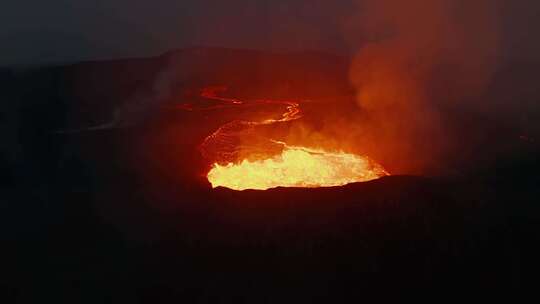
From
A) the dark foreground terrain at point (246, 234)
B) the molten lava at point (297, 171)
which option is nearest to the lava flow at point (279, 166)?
the molten lava at point (297, 171)

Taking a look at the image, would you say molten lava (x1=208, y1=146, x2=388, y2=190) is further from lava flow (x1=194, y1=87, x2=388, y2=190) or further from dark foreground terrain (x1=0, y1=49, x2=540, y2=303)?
dark foreground terrain (x1=0, y1=49, x2=540, y2=303)

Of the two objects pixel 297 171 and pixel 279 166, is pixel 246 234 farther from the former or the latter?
pixel 279 166

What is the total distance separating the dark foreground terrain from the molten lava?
2.72 feet

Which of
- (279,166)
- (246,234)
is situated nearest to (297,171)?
(279,166)

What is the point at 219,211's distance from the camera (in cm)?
1345

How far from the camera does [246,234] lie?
12.8 metres

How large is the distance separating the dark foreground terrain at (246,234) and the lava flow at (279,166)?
80 cm

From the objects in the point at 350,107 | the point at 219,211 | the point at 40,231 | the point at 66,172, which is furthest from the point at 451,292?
the point at 350,107

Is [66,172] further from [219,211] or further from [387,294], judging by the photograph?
[387,294]

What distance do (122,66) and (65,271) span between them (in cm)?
2050

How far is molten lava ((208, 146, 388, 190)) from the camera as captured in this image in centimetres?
1553

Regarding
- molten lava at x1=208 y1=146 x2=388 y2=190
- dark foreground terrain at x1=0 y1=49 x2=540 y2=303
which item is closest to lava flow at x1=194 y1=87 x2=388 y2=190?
molten lava at x1=208 y1=146 x2=388 y2=190

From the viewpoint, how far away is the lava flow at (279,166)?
15.6 metres

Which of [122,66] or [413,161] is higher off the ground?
[122,66]
